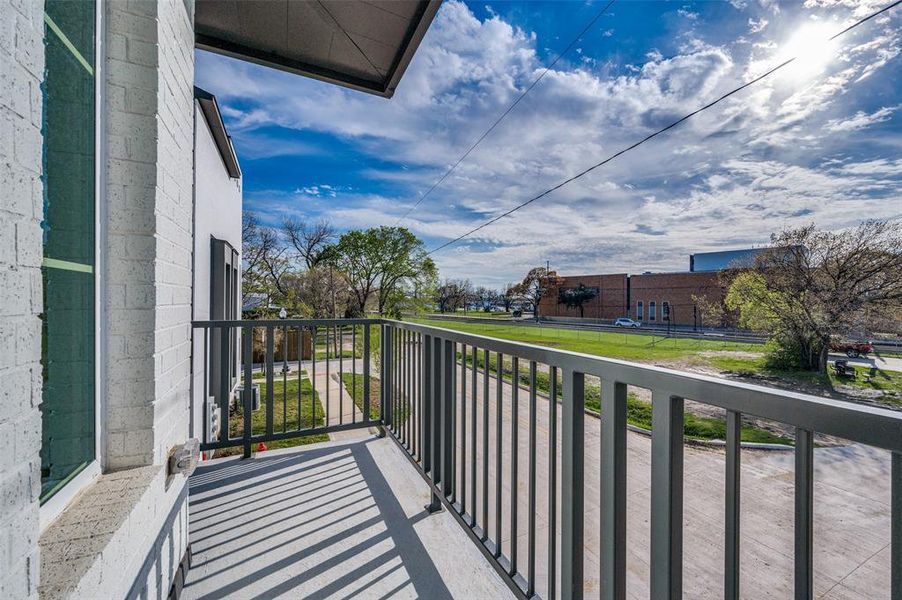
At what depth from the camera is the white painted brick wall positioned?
55 centimetres

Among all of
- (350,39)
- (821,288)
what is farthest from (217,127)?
(821,288)

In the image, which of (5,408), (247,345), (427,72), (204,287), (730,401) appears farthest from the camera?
(427,72)

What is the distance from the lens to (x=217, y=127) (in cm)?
357

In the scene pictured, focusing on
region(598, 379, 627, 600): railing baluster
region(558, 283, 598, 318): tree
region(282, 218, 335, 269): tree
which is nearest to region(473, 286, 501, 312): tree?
region(558, 283, 598, 318): tree

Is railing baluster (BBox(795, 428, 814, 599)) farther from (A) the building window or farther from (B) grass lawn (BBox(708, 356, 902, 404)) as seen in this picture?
(B) grass lawn (BBox(708, 356, 902, 404))

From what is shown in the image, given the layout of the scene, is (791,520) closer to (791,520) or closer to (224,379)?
(791,520)

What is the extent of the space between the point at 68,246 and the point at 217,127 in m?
3.19

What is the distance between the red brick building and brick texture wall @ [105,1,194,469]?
2554 cm

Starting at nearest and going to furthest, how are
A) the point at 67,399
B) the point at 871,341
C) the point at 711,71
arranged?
the point at 67,399 < the point at 711,71 < the point at 871,341

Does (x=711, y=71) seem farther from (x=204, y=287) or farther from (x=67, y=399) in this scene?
(x=67, y=399)

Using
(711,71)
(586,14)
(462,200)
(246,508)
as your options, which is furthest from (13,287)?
(462,200)

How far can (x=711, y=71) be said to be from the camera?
9.73 m

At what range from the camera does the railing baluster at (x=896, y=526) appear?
0.51 meters

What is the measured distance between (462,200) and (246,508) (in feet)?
70.3
